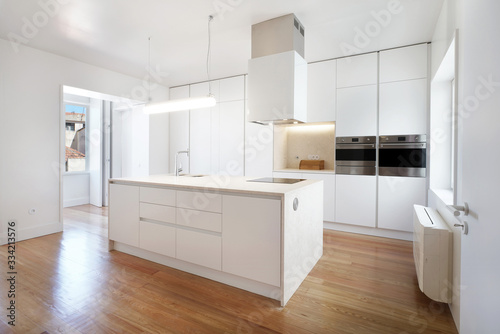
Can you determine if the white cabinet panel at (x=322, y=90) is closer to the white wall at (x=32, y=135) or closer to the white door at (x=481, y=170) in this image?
the white door at (x=481, y=170)

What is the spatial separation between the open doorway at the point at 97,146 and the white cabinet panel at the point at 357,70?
13.7 feet

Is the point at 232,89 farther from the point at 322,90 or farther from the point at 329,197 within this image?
the point at 329,197

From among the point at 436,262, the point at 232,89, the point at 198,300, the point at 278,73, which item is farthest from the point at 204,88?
the point at 436,262

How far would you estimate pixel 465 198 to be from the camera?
1.31 meters

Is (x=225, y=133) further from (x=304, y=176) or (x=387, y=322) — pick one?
(x=387, y=322)

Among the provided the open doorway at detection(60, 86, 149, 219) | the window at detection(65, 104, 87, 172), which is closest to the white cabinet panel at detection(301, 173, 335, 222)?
the open doorway at detection(60, 86, 149, 219)

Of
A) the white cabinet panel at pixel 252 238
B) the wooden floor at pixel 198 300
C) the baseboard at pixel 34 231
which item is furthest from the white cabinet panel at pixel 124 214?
the baseboard at pixel 34 231

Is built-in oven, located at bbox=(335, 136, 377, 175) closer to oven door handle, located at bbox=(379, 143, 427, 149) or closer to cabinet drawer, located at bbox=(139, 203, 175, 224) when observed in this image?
oven door handle, located at bbox=(379, 143, 427, 149)

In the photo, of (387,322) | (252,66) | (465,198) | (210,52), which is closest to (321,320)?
(387,322)

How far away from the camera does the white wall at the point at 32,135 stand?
11.6 feet

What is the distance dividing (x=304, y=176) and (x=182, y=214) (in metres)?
2.39

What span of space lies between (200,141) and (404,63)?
12.5ft

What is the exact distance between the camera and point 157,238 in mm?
2799

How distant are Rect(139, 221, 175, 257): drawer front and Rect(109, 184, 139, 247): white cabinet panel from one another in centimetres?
12
